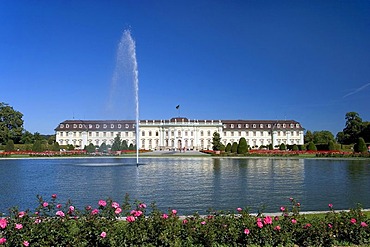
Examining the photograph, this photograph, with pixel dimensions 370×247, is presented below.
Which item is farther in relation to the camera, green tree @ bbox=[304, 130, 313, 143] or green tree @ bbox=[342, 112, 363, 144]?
green tree @ bbox=[304, 130, 313, 143]

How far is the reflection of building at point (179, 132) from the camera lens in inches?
3718

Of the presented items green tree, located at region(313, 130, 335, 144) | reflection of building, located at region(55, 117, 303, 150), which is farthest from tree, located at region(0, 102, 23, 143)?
green tree, located at region(313, 130, 335, 144)

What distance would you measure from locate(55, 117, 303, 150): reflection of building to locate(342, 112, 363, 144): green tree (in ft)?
54.3

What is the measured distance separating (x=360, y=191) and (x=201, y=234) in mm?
9611

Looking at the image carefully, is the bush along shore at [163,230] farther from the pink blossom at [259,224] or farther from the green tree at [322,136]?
the green tree at [322,136]

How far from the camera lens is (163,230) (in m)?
5.53

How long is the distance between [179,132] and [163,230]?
9017 cm

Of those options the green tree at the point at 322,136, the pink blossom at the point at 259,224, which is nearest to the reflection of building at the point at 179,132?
the green tree at the point at 322,136

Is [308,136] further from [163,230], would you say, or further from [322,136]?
[163,230]

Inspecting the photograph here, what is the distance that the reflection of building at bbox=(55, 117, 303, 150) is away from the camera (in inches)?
3718

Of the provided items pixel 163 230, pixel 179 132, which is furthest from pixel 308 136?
pixel 163 230

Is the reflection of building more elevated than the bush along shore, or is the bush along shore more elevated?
the reflection of building

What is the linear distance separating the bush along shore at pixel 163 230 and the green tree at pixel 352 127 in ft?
254

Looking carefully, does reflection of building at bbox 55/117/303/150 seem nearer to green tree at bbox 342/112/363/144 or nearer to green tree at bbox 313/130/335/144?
green tree at bbox 313/130/335/144
